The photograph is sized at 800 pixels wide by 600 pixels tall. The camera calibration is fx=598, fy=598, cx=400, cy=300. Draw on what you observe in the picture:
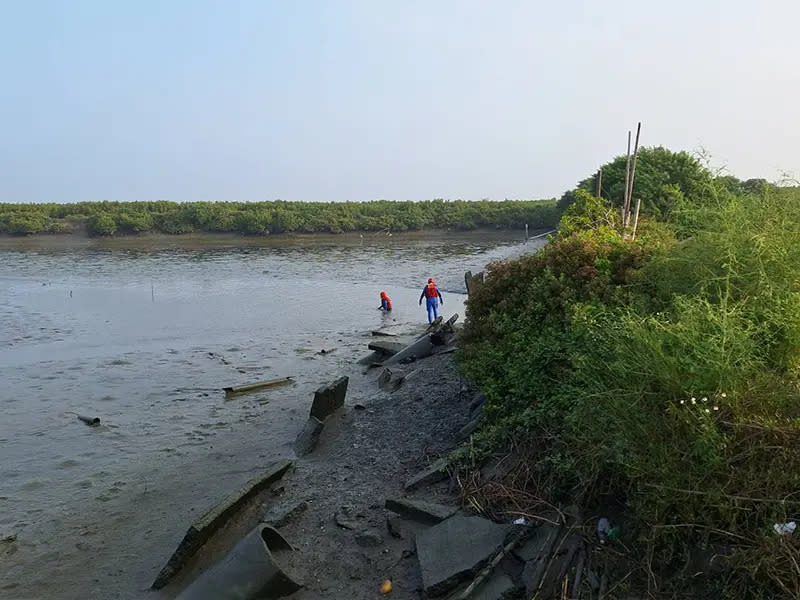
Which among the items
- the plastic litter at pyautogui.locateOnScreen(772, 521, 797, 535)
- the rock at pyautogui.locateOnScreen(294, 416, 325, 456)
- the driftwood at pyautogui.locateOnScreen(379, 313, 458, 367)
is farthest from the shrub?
the plastic litter at pyautogui.locateOnScreen(772, 521, 797, 535)

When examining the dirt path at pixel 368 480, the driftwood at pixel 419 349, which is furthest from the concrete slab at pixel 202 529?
the driftwood at pixel 419 349

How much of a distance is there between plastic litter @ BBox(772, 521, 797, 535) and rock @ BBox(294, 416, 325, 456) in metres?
6.93

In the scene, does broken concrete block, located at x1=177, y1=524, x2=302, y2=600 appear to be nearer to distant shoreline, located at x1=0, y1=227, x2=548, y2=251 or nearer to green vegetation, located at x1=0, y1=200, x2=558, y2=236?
distant shoreline, located at x1=0, y1=227, x2=548, y2=251

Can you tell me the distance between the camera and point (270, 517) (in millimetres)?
7215

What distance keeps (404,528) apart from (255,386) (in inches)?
309

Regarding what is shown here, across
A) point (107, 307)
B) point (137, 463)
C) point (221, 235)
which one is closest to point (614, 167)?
point (107, 307)

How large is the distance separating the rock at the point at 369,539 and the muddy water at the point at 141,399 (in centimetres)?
233

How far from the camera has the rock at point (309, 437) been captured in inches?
385

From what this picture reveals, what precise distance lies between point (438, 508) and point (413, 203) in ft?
283

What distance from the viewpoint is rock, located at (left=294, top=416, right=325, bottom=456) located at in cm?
979

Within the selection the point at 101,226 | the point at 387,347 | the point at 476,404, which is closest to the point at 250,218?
the point at 101,226

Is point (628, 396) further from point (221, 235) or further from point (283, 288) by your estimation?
point (221, 235)

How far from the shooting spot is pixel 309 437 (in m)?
9.98

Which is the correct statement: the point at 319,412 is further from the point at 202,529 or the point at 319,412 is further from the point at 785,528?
the point at 785,528
